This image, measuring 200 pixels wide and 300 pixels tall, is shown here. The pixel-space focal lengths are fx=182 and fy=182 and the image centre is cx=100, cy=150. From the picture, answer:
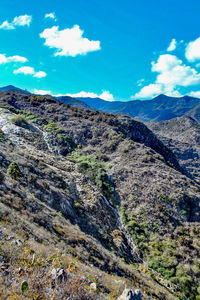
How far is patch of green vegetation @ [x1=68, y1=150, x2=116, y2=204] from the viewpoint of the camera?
87.0 ft

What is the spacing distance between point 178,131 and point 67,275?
106 metres

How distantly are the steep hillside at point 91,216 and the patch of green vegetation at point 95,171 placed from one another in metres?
0.17

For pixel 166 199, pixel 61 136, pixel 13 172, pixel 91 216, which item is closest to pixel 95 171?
pixel 91 216

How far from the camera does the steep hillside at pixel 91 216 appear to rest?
740cm

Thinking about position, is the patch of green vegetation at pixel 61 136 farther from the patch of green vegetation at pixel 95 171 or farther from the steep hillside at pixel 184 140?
the steep hillside at pixel 184 140

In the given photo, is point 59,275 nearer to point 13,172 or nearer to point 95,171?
point 13,172

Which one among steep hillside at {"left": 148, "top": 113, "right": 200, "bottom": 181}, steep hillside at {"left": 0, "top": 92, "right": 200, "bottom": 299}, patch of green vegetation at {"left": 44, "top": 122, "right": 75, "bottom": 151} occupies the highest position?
steep hillside at {"left": 148, "top": 113, "right": 200, "bottom": 181}

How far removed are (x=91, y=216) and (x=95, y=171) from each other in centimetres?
1065

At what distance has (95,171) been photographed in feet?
95.9

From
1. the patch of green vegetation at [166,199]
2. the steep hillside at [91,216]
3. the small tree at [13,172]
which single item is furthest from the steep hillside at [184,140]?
the small tree at [13,172]

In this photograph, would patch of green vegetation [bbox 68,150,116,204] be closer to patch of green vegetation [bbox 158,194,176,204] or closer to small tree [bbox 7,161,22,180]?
patch of green vegetation [bbox 158,194,176,204]

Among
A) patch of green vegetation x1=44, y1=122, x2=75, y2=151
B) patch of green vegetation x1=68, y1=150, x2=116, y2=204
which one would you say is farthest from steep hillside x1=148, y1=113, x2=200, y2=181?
patch of green vegetation x1=44, y1=122, x2=75, y2=151

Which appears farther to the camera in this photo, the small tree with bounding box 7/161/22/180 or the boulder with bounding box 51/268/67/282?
the small tree with bounding box 7/161/22/180

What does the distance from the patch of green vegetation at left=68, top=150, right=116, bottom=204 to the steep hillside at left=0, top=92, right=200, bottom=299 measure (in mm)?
165
